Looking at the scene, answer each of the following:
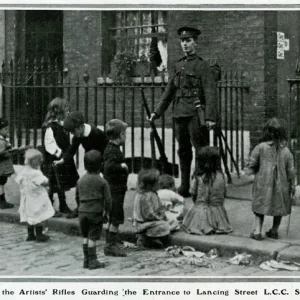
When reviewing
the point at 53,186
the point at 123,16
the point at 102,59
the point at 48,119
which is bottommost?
the point at 53,186

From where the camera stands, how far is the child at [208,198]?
568 centimetres

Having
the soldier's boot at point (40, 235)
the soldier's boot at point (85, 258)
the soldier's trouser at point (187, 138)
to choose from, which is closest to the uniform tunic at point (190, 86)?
the soldier's trouser at point (187, 138)

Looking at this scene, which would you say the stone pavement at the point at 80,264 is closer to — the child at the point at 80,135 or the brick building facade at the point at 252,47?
the child at the point at 80,135

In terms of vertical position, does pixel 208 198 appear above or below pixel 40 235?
above

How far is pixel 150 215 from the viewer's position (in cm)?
552

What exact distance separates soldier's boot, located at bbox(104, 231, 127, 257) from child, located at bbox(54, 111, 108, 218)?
1.03 metres

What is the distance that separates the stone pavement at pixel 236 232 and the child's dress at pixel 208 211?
0.12m

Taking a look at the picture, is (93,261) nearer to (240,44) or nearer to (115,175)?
(115,175)

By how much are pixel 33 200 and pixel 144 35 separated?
17.8 feet

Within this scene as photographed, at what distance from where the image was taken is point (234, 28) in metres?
9.42

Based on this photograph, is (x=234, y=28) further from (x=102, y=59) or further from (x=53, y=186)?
(x=53, y=186)

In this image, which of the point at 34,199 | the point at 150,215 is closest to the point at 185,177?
the point at 150,215
